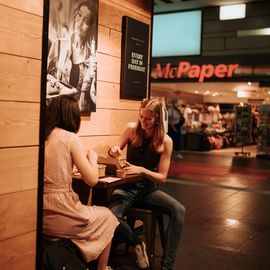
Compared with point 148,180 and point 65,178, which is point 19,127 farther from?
point 148,180

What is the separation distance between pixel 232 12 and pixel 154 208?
1232 centimetres

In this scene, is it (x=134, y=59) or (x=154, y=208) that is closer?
(x=154, y=208)

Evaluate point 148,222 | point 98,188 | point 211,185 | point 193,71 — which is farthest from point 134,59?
point 193,71

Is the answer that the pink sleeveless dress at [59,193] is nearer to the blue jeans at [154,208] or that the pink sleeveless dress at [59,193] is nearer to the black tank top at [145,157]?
the blue jeans at [154,208]

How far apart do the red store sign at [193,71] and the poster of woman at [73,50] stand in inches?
415

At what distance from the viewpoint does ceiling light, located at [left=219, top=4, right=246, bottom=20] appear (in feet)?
47.1

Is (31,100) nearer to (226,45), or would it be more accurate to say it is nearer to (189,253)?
(189,253)

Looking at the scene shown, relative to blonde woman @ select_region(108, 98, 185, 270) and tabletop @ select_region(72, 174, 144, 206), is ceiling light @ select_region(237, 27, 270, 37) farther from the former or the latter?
tabletop @ select_region(72, 174, 144, 206)

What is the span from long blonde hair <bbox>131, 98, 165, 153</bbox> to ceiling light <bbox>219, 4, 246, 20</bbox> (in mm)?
11761

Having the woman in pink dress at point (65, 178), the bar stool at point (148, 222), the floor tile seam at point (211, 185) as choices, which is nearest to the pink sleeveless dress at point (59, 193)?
the woman in pink dress at point (65, 178)

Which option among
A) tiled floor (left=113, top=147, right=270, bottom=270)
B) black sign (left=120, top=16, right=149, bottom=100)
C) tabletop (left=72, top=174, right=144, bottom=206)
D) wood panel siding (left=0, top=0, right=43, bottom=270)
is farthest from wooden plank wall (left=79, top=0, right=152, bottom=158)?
wood panel siding (left=0, top=0, right=43, bottom=270)

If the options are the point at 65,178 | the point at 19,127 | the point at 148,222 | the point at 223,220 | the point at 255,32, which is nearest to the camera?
the point at 19,127

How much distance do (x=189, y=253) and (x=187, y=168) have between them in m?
6.18

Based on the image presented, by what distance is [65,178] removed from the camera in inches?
108
